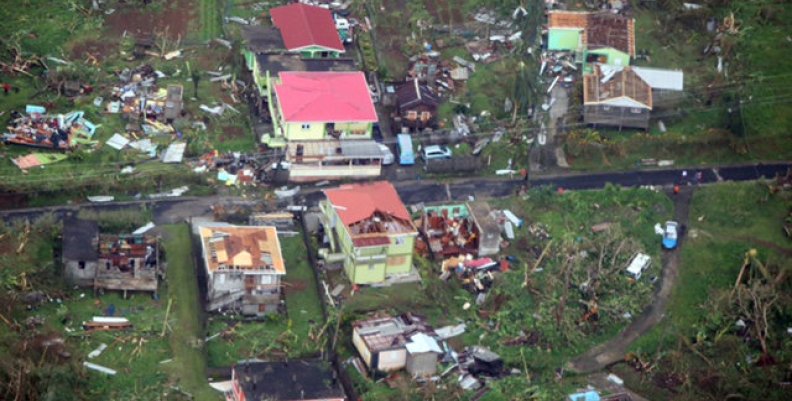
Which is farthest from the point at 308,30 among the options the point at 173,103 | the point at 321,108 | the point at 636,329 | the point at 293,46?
the point at 636,329

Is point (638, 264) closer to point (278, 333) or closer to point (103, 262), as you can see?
point (278, 333)

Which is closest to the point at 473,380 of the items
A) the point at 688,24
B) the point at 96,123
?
the point at 96,123

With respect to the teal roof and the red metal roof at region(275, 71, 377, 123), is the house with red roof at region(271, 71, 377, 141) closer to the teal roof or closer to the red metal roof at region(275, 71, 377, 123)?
the red metal roof at region(275, 71, 377, 123)

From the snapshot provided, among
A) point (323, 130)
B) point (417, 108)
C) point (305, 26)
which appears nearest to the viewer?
point (323, 130)

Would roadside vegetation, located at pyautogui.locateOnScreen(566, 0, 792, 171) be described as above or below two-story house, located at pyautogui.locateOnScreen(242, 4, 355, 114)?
below

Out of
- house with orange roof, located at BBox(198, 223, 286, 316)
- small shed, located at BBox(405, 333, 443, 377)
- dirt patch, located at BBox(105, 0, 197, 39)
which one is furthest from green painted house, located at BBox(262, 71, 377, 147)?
small shed, located at BBox(405, 333, 443, 377)
